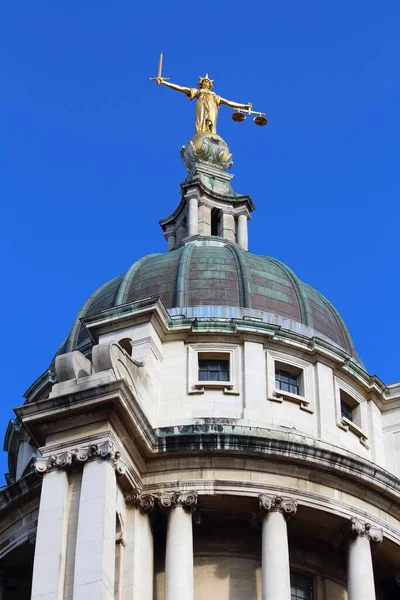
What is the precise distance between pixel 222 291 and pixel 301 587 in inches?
414

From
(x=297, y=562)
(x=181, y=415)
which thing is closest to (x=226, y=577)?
(x=297, y=562)

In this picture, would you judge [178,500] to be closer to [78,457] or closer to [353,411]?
[78,457]

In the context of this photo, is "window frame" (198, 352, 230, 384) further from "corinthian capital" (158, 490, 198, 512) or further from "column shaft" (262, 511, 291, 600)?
"column shaft" (262, 511, 291, 600)

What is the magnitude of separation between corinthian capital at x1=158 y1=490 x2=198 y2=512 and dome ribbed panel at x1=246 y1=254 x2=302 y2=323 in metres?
8.88

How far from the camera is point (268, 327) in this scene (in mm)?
46219

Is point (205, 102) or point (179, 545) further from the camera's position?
point (205, 102)

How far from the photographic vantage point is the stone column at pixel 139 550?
3894 centimetres

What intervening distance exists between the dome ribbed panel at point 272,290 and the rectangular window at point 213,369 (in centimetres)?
277

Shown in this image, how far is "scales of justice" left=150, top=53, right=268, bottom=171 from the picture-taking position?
198 feet

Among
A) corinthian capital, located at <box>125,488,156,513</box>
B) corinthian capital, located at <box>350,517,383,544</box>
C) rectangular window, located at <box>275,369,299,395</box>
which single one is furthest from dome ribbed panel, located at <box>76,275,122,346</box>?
corinthian capital, located at <box>350,517,383,544</box>

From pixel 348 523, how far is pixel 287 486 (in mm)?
2198

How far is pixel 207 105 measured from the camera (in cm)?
6200

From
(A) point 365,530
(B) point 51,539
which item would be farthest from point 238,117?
(B) point 51,539

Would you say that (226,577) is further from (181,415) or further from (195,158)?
(195,158)
